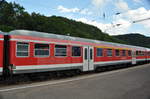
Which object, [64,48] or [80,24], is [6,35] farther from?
[80,24]

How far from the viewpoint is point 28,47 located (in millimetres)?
10727

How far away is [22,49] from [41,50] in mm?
1334

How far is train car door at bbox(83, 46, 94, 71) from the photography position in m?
15.1

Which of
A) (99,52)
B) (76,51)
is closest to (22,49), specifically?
(76,51)

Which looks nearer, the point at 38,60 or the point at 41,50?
the point at 38,60

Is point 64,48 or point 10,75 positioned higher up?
point 64,48

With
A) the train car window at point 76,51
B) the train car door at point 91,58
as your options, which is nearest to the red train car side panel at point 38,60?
the train car window at point 76,51

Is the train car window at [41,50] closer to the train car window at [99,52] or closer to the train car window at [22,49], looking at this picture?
the train car window at [22,49]

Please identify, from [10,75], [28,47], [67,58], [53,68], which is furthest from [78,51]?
[10,75]

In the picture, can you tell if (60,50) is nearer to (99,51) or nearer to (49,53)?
(49,53)

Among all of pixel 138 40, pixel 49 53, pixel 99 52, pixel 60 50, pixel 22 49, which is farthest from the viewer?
pixel 138 40

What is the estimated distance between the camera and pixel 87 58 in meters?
15.3

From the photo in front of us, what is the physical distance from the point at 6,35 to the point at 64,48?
423cm

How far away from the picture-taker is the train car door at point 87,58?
1506 centimetres
